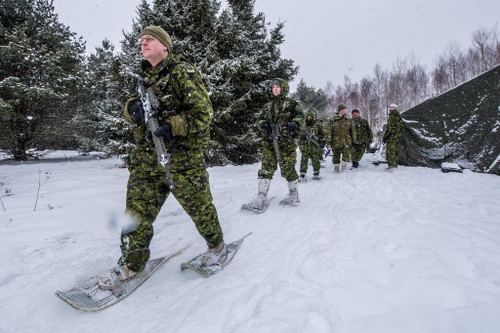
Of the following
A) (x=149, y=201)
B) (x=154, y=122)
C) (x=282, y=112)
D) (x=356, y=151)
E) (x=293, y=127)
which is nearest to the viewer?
(x=154, y=122)

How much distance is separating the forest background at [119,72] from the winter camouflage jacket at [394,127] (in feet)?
14.3

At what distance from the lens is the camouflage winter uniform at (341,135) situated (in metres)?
7.20

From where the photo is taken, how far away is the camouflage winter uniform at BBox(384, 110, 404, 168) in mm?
6922

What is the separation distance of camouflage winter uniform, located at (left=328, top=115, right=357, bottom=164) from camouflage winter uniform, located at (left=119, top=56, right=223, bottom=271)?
242 inches

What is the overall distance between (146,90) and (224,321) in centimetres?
198

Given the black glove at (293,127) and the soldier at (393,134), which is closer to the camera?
the black glove at (293,127)

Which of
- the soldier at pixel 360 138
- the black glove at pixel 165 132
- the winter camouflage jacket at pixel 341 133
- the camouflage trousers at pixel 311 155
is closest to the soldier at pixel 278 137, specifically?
the black glove at pixel 165 132

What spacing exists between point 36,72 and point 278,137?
36.9 ft

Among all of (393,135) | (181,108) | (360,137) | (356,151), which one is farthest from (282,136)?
(356,151)

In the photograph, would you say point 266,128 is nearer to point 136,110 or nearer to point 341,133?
point 136,110

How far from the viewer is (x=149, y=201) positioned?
6.77 ft

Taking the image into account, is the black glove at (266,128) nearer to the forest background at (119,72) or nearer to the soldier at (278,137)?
the soldier at (278,137)

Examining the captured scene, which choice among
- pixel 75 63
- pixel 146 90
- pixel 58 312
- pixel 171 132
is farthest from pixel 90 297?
pixel 75 63

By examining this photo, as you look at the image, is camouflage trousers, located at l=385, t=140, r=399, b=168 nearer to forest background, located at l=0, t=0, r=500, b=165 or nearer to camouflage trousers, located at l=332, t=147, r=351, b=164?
camouflage trousers, located at l=332, t=147, r=351, b=164
